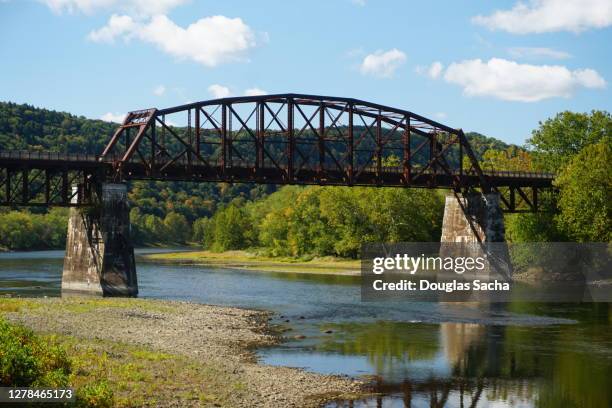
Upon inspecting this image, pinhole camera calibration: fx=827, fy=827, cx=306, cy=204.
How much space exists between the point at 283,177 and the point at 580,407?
65.7m

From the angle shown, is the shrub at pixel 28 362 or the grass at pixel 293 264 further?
the grass at pixel 293 264

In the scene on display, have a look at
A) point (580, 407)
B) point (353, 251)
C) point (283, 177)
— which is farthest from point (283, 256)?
point (580, 407)

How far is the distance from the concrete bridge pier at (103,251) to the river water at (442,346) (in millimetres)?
3240

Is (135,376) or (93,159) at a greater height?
(93,159)

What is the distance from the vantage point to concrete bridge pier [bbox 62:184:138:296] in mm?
79875

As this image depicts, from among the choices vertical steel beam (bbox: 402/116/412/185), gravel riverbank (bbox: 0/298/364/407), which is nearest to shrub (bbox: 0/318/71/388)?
gravel riverbank (bbox: 0/298/364/407)

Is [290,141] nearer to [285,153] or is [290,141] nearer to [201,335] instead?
[285,153]

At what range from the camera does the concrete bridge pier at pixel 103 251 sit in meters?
79.9

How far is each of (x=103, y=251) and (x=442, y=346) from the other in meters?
40.2

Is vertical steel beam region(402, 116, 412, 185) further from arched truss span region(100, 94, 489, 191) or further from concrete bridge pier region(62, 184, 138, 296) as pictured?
concrete bridge pier region(62, 184, 138, 296)

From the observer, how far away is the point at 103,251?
8000 centimetres

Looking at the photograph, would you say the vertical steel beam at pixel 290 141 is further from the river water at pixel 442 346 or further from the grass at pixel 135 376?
the grass at pixel 135 376

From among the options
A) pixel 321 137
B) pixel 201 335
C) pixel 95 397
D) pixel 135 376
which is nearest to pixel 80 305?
pixel 201 335

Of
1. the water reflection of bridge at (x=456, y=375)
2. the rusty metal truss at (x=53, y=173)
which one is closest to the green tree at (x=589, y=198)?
the water reflection of bridge at (x=456, y=375)
